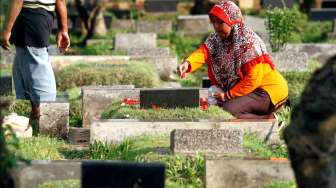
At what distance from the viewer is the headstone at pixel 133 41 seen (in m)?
16.5

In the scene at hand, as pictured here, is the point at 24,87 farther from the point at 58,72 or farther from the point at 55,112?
the point at 58,72

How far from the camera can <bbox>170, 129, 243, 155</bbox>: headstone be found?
7477 mm

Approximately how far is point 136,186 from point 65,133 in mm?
3468

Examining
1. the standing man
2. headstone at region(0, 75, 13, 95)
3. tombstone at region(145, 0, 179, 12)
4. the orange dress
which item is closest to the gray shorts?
the standing man

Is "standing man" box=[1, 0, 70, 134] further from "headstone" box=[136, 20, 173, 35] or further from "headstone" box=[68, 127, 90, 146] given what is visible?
"headstone" box=[136, 20, 173, 35]

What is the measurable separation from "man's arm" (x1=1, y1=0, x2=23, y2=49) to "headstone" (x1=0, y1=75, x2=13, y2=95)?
2358 millimetres

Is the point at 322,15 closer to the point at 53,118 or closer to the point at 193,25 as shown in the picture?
the point at 193,25

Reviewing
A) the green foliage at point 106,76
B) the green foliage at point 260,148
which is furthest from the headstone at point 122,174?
the green foliage at point 106,76

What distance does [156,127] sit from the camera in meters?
8.62

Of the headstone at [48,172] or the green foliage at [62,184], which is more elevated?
the headstone at [48,172]

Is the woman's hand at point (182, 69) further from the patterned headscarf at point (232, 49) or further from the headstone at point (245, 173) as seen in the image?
the headstone at point (245, 173)

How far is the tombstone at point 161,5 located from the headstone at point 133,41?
7600mm

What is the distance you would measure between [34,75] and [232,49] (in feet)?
5.78

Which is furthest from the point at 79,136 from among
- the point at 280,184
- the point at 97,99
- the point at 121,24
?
the point at 121,24
